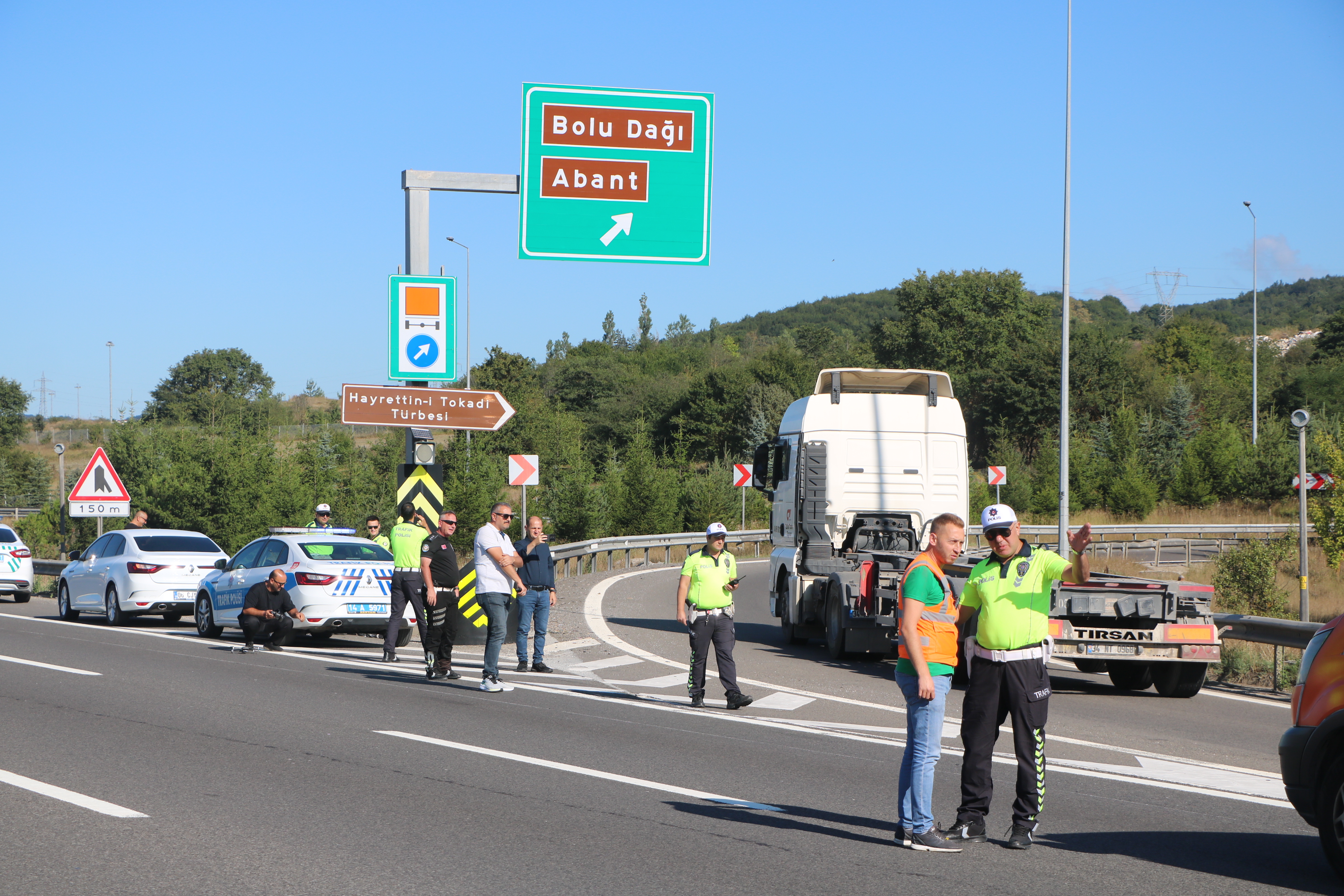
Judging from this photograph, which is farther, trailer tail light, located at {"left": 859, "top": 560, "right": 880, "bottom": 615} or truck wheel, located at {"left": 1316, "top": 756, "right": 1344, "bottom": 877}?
trailer tail light, located at {"left": 859, "top": 560, "right": 880, "bottom": 615}

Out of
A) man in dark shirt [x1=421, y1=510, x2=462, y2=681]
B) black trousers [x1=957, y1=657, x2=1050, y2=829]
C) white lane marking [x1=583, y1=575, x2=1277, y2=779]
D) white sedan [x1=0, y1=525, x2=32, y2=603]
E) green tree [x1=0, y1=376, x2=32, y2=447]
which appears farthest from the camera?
green tree [x1=0, y1=376, x2=32, y2=447]

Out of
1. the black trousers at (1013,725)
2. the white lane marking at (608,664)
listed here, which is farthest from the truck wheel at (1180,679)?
the black trousers at (1013,725)

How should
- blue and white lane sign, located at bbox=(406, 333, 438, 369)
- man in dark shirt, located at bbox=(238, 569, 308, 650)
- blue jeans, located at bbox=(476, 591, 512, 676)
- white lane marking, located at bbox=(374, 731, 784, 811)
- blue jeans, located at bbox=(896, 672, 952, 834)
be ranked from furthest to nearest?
blue and white lane sign, located at bbox=(406, 333, 438, 369) → man in dark shirt, located at bbox=(238, 569, 308, 650) → blue jeans, located at bbox=(476, 591, 512, 676) → white lane marking, located at bbox=(374, 731, 784, 811) → blue jeans, located at bbox=(896, 672, 952, 834)

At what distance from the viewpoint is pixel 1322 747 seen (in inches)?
239

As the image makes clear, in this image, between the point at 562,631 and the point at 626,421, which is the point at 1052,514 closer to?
the point at 562,631

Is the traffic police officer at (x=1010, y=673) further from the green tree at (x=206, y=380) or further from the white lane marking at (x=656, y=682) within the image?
the green tree at (x=206, y=380)

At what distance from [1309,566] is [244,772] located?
100 feet

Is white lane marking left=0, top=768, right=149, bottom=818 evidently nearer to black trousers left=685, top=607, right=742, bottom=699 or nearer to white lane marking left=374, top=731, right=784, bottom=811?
white lane marking left=374, top=731, right=784, bottom=811

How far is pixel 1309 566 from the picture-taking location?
1275 inches

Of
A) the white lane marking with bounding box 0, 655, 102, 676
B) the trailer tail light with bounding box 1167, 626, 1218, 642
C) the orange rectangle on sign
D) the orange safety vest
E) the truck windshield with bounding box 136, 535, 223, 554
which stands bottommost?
the white lane marking with bounding box 0, 655, 102, 676

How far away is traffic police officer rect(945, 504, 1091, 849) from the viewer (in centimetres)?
650

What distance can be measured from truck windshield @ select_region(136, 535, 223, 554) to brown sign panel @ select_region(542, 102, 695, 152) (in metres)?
9.18

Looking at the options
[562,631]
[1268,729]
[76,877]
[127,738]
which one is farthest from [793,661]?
[76,877]

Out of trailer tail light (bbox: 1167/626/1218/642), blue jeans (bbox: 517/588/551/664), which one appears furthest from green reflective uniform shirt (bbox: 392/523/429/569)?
trailer tail light (bbox: 1167/626/1218/642)
